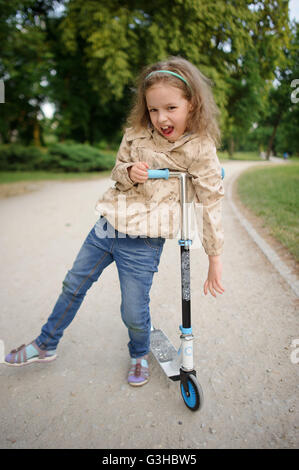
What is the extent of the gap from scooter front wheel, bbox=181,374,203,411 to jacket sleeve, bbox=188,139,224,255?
0.73 m

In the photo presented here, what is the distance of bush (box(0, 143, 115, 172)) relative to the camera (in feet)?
53.0

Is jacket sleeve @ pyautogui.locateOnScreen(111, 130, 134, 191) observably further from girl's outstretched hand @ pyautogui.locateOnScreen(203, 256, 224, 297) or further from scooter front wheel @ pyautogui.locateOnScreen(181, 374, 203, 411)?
scooter front wheel @ pyautogui.locateOnScreen(181, 374, 203, 411)

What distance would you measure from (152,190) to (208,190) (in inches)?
12.5

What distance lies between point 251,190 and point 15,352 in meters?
8.59

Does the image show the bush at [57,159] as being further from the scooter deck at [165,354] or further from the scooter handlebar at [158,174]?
the scooter handlebar at [158,174]

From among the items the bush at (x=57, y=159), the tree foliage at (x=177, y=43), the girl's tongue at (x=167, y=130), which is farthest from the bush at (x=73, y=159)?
the girl's tongue at (x=167, y=130)

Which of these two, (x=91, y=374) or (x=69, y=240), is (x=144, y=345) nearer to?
(x=91, y=374)

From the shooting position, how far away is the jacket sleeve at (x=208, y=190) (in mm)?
1813

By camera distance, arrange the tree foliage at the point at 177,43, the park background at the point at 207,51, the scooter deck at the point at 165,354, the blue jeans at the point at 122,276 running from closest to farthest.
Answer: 1. the blue jeans at the point at 122,276
2. the scooter deck at the point at 165,354
3. the park background at the point at 207,51
4. the tree foliage at the point at 177,43

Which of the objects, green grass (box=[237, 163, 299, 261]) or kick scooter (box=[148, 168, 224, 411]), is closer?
kick scooter (box=[148, 168, 224, 411])

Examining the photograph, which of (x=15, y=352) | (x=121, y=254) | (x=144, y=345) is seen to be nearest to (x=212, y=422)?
(x=144, y=345)

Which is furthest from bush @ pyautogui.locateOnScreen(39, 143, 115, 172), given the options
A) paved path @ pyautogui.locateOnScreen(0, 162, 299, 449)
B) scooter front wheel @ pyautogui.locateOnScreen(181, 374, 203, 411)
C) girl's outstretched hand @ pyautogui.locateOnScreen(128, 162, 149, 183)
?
scooter front wheel @ pyautogui.locateOnScreen(181, 374, 203, 411)

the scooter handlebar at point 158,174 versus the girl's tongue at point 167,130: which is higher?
the girl's tongue at point 167,130
